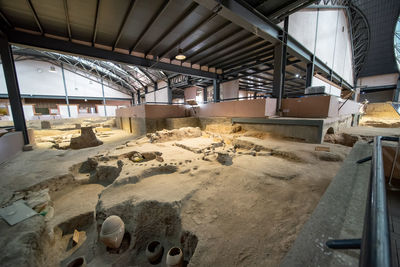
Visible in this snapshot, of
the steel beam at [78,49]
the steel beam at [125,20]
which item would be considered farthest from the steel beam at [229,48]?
the steel beam at [125,20]

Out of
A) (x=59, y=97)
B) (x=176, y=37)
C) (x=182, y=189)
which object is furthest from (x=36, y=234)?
(x=59, y=97)

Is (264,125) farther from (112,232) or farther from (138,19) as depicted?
(138,19)

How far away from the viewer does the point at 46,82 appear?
65.6ft

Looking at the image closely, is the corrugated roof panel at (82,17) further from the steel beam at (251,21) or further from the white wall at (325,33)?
the white wall at (325,33)

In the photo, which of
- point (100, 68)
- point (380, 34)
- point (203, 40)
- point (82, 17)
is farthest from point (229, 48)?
point (100, 68)

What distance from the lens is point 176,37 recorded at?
7301 millimetres

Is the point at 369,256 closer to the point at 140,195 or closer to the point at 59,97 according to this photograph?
the point at 140,195

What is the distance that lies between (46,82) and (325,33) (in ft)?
103

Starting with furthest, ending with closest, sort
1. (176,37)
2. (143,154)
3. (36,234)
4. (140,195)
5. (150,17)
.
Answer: (176,37)
(150,17)
(143,154)
(140,195)
(36,234)

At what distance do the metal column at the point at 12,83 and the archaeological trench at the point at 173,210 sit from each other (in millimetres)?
3044

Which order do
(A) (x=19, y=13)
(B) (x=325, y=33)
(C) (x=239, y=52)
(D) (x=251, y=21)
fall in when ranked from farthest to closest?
1. (B) (x=325, y=33)
2. (C) (x=239, y=52)
3. (D) (x=251, y=21)
4. (A) (x=19, y=13)

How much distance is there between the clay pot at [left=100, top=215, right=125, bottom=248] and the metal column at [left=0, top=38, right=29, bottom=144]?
7.77 metres

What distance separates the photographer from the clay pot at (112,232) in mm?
2266

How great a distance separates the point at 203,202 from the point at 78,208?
328cm
